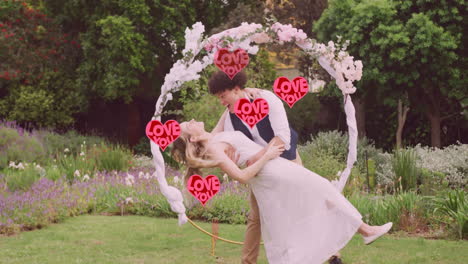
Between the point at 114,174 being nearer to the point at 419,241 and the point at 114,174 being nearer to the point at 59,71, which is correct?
the point at 419,241

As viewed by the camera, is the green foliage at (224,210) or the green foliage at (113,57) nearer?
the green foliage at (224,210)

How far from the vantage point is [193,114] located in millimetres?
14562

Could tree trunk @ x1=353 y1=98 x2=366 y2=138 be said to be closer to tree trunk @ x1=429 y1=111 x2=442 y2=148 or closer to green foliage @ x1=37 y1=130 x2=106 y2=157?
tree trunk @ x1=429 y1=111 x2=442 y2=148

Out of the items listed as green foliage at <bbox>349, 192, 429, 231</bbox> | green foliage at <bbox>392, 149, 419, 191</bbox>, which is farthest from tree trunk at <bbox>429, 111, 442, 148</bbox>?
green foliage at <bbox>349, 192, 429, 231</bbox>

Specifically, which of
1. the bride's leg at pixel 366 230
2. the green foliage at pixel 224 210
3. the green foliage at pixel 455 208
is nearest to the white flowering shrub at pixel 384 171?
the green foliage at pixel 455 208

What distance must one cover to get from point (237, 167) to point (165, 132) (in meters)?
0.64

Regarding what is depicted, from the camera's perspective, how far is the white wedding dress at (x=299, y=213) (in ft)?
15.8

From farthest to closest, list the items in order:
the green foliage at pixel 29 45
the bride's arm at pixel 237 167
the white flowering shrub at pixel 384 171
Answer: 1. the green foliage at pixel 29 45
2. the white flowering shrub at pixel 384 171
3. the bride's arm at pixel 237 167

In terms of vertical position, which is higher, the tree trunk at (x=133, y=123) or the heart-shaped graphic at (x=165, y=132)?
the heart-shaped graphic at (x=165, y=132)

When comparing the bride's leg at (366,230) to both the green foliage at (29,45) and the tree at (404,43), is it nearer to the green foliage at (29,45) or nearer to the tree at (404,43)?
the tree at (404,43)

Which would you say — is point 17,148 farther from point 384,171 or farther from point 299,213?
point 299,213

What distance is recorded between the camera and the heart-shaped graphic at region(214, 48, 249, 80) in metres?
5.12

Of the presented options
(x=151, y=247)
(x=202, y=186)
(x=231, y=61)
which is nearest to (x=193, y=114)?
(x=151, y=247)

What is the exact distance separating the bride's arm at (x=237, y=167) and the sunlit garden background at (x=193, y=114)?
89 cm
